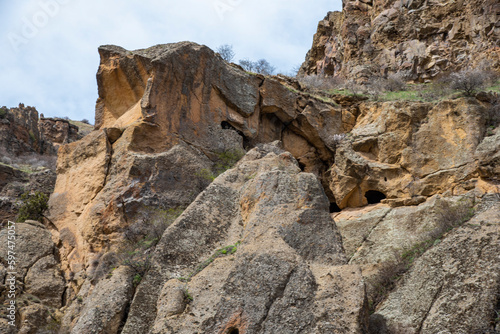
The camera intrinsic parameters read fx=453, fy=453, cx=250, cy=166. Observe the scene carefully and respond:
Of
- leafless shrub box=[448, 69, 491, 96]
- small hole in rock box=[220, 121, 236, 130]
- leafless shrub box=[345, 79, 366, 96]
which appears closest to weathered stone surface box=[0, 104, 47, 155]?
small hole in rock box=[220, 121, 236, 130]

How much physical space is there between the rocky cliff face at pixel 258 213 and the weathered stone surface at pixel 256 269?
32mm

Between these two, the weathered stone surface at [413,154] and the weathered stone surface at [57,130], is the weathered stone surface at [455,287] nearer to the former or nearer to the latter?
the weathered stone surface at [413,154]

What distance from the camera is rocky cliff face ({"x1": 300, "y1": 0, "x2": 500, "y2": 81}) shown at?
22.5 meters

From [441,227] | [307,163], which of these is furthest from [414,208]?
[307,163]

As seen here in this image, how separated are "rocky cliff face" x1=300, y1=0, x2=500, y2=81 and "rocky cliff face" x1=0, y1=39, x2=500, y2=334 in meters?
5.89

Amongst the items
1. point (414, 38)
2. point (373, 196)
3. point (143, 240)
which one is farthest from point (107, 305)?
point (414, 38)

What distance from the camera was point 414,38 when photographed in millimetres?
25031

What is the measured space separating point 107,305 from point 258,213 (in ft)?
12.3

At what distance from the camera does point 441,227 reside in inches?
464

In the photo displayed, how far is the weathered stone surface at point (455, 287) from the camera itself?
866cm

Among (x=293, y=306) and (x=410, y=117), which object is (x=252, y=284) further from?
(x=410, y=117)

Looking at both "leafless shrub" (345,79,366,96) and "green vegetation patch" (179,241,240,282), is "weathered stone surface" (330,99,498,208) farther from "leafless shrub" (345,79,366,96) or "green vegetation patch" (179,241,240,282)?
"green vegetation patch" (179,241,240,282)

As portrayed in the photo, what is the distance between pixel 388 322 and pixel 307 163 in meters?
10.9

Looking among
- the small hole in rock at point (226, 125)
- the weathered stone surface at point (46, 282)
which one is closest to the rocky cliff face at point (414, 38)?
the small hole in rock at point (226, 125)
